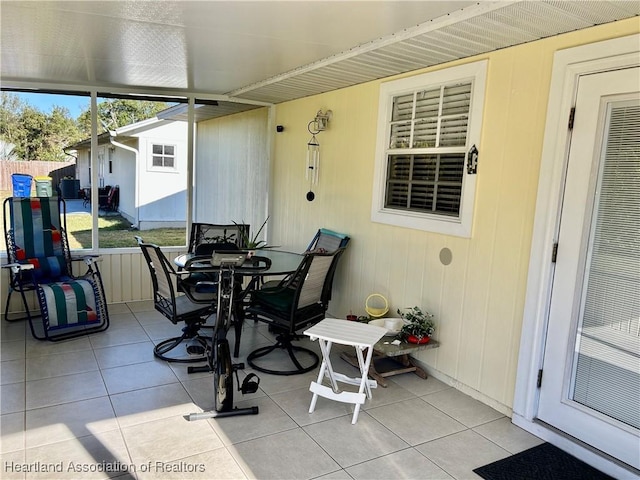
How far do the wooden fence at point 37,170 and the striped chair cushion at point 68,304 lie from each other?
135 centimetres

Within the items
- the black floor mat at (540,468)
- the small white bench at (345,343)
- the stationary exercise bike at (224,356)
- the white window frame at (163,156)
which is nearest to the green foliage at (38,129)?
the stationary exercise bike at (224,356)

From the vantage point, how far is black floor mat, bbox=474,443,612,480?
2.32m

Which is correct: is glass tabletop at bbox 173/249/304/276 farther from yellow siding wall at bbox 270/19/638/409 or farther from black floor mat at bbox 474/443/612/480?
black floor mat at bbox 474/443/612/480

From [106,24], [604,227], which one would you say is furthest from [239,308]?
[604,227]

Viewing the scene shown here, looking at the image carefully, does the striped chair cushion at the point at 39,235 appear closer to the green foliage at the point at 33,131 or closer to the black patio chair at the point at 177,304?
the green foliage at the point at 33,131

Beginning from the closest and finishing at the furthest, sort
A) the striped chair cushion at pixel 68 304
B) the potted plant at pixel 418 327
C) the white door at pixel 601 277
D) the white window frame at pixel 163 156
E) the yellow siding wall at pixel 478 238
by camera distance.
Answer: the white door at pixel 601 277 < the yellow siding wall at pixel 478 238 < the potted plant at pixel 418 327 < the striped chair cushion at pixel 68 304 < the white window frame at pixel 163 156

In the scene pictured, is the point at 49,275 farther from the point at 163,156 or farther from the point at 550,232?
the point at 163,156

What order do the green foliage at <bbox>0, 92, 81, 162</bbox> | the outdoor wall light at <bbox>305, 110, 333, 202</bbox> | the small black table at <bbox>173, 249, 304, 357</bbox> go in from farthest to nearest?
the outdoor wall light at <bbox>305, 110, 333, 202</bbox>, the green foliage at <bbox>0, 92, 81, 162</bbox>, the small black table at <bbox>173, 249, 304, 357</bbox>

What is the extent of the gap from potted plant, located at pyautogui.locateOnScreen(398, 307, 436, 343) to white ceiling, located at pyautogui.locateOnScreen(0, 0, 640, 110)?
1859 mm

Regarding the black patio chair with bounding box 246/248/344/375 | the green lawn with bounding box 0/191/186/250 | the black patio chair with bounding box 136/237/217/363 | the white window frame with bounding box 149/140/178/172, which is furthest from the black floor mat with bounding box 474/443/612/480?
the white window frame with bounding box 149/140/178/172

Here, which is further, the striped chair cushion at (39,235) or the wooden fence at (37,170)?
the wooden fence at (37,170)

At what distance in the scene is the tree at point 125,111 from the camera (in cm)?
612

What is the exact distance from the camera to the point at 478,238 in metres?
3.07

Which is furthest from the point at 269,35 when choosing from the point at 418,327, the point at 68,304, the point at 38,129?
the point at 38,129
